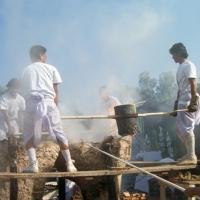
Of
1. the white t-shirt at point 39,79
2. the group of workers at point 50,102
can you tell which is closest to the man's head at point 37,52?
the group of workers at point 50,102

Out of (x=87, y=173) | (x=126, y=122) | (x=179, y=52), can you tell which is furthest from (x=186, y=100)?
(x=87, y=173)

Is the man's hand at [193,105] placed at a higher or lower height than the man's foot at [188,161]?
higher

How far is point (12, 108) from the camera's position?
33.5 feet

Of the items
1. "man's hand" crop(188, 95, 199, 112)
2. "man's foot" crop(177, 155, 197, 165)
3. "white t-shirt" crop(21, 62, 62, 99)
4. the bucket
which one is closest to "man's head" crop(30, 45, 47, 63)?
"white t-shirt" crop(21, 62, 62, 99)

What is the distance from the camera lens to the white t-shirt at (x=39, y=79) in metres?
6.16

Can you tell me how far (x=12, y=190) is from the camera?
19.6ft

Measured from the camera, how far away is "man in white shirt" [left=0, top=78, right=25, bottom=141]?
9.89 m

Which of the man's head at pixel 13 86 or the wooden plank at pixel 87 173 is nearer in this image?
the wooden plank at pixel 87 173

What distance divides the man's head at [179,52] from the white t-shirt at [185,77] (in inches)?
4.1

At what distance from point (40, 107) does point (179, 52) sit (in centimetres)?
303

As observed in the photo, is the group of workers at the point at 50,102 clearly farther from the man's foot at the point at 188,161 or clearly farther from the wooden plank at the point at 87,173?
the wooden plank at the point at 87,173

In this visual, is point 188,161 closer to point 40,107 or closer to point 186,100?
point 186,100

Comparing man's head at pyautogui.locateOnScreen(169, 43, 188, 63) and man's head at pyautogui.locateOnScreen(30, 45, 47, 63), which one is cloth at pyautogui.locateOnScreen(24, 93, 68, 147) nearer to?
man's head at pyautogui.locateOnScreen(30, 45, 47, 63)

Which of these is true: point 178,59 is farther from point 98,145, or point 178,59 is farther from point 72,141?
point 72,141
